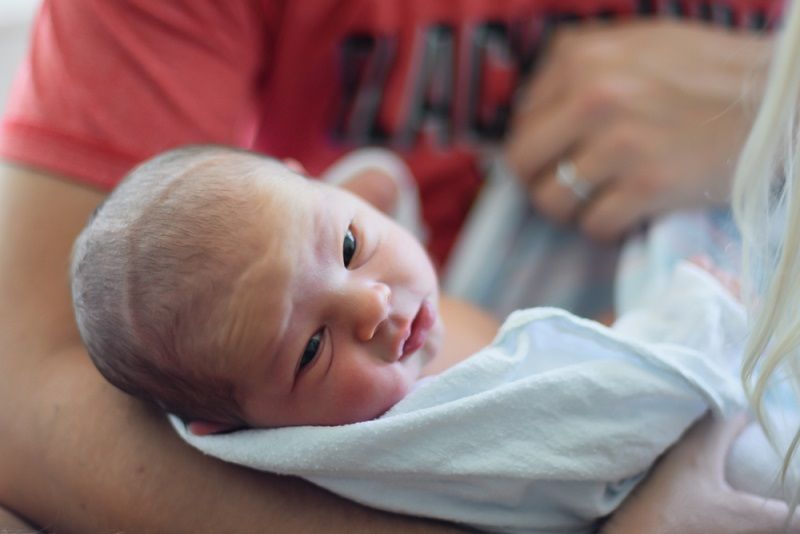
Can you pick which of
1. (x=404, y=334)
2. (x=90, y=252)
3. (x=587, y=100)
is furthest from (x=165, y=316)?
(x=587, y=100)

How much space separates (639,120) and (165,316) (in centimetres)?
69

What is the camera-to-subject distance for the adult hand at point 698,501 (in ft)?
2.19

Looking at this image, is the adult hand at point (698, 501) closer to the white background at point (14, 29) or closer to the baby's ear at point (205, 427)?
the baby's ear at point (205, 427)

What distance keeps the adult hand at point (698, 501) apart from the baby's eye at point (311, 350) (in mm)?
287

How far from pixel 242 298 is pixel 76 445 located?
25cm

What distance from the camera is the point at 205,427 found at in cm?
73

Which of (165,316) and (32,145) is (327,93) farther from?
(165,316)

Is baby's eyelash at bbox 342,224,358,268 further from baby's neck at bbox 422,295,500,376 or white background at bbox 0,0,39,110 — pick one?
white background at bbox 0,0,39,110

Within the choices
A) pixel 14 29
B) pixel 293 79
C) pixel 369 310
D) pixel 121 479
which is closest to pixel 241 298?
pixel 369 310

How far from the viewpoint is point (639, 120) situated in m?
1.08

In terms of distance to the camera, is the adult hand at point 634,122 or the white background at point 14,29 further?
the white background at point 14,29

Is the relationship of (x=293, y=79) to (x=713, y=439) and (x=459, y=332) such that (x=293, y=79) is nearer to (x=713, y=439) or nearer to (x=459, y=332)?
(x=459, y=332)

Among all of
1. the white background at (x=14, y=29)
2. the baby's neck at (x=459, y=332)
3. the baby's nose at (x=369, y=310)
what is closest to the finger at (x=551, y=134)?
the baby's neck at (x=459, y=332)

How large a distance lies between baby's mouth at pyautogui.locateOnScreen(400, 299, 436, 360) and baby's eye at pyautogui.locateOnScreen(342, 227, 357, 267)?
0.26 feet
